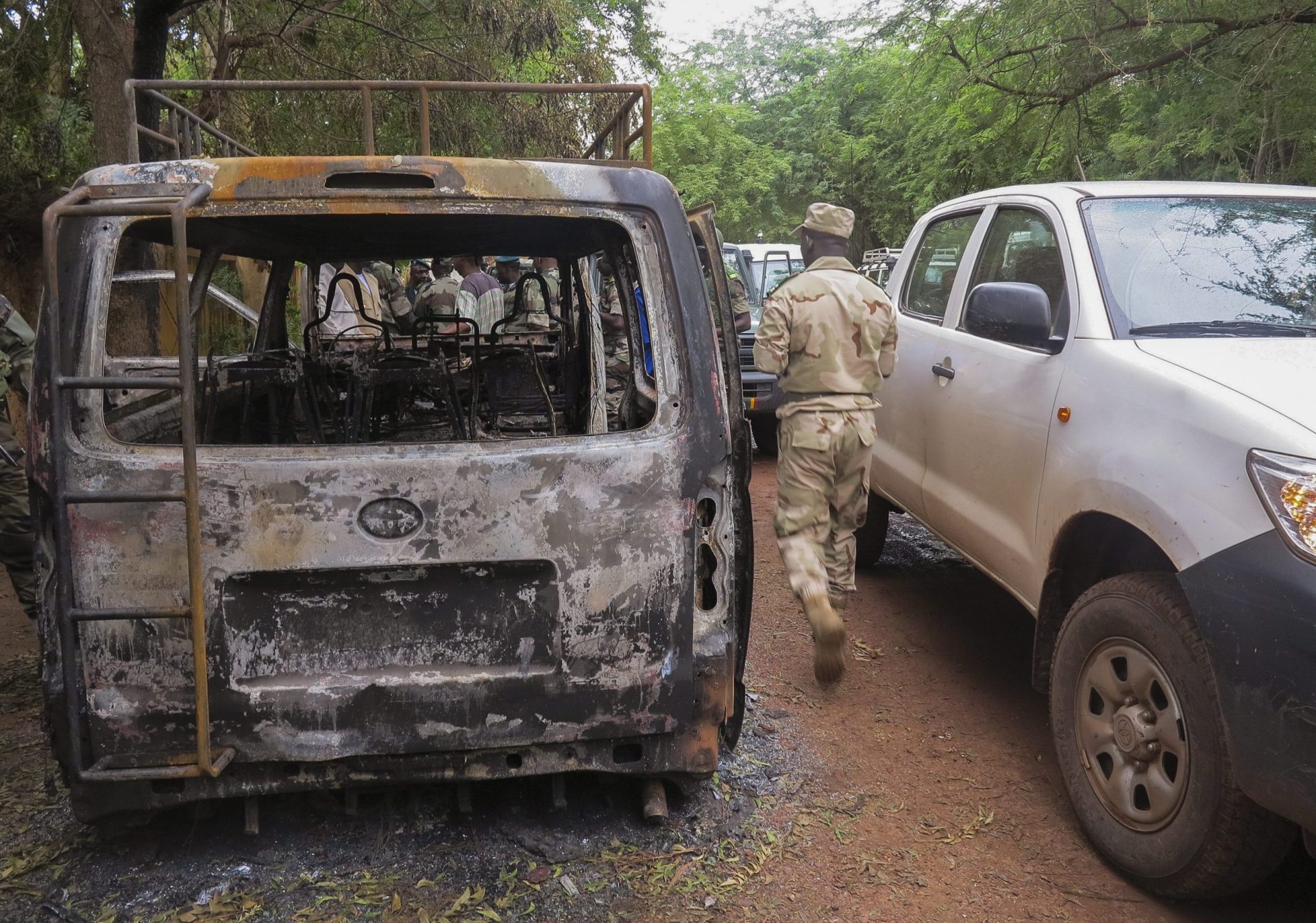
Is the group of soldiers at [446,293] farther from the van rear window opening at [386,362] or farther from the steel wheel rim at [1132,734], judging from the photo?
the steel wheel rim at [1132,734]

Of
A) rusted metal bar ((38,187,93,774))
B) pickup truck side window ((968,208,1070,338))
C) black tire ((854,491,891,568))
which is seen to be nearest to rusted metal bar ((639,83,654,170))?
pickup truck side window ((968,208,1070,338))

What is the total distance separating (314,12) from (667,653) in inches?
309

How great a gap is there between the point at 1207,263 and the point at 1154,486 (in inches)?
47.4

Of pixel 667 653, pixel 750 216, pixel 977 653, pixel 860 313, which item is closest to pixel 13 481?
pixel 667 653

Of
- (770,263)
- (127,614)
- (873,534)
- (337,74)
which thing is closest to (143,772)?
(127,614)

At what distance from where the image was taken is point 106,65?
7371 mm

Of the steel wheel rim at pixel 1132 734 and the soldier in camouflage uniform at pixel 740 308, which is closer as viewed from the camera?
the steel wheel rim at pixel 1132 734

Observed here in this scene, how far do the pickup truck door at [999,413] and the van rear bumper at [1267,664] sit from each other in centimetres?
98

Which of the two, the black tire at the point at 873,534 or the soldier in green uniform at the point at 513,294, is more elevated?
the soldier in green uniform at the point at 513,294

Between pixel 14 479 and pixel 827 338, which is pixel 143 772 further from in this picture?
pixel 827 338

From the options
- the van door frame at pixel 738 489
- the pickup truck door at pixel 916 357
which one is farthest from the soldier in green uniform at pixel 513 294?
the van door frame at pixel 738 489

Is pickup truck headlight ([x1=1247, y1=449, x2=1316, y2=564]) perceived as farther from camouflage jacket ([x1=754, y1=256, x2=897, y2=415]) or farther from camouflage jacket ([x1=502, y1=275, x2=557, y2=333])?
camouflage jacket ([x1=502, y1=275, x2=557, y2=333])

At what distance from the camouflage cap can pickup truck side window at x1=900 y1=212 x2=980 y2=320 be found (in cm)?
57

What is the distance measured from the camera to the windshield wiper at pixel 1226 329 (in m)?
3.21
